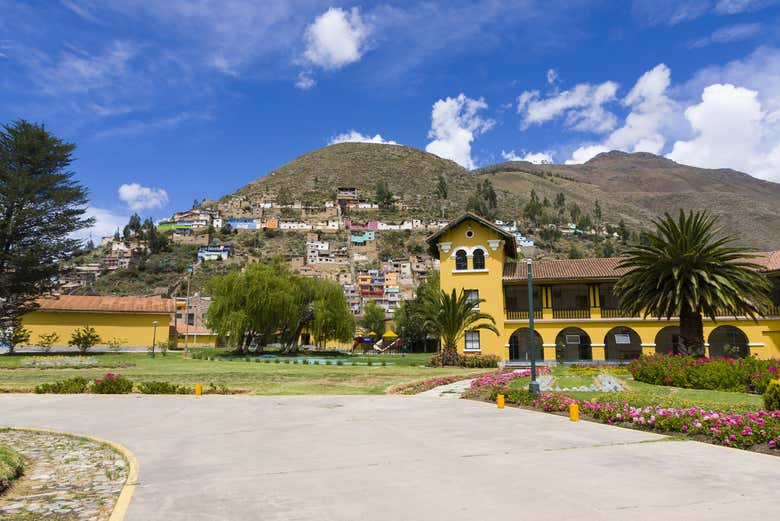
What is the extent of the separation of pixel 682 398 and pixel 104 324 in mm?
52930

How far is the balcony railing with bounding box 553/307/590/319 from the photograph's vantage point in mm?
37156

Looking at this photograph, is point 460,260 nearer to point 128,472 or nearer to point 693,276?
point 693,276

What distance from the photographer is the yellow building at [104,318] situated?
49.4 meters

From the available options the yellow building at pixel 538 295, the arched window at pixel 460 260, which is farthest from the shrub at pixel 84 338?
the arched window at pixel 460 260

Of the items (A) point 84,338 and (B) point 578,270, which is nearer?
(B) point 578,270

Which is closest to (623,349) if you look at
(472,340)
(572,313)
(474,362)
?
(572,313)

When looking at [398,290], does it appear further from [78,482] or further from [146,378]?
[78,482]

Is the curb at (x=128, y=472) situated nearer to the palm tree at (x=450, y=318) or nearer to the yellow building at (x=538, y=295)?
the palm tree at (x=450, y=318)

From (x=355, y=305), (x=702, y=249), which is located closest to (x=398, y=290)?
(x=355, y=305)

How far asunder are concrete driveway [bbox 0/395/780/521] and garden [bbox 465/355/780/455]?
0.68 metres

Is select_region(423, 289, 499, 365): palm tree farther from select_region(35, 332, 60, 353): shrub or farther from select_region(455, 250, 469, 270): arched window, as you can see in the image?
select_region(35, 332, 60, 353): shrub

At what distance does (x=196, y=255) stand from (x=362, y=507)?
17366cm

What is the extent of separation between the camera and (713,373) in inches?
717

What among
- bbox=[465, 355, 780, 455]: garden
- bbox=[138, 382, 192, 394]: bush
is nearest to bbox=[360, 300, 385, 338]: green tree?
bbox=[465, 355, 780, 455]: garden
